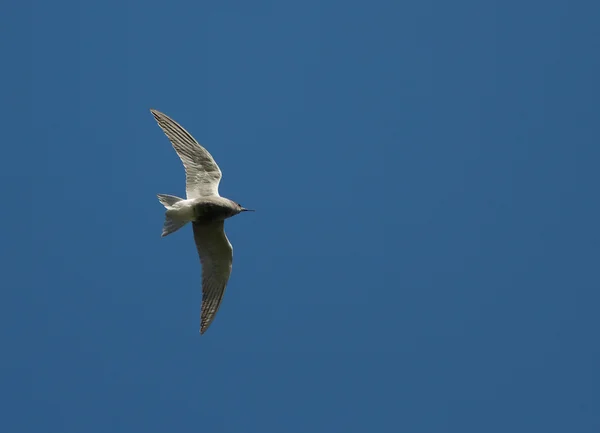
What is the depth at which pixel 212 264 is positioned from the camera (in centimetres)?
1605

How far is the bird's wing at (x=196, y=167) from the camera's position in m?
16.0

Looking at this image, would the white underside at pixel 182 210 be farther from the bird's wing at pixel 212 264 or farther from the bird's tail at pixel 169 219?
the bird's wing at pixel 212 264

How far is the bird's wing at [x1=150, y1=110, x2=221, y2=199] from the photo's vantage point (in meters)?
16.0

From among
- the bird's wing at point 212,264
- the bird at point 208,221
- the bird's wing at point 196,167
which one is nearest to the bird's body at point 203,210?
the bird at point 208,221

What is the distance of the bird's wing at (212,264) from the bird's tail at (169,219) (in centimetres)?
69

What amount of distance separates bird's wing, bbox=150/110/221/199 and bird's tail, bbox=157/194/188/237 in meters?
0.82

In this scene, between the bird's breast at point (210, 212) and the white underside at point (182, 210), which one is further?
the bird's breast at point (210, 212)

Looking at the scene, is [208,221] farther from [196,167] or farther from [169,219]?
[196,167]

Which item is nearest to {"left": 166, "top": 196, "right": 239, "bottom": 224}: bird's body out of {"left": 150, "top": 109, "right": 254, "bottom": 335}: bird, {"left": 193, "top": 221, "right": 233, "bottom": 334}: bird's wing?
{"left": 150, "top": 109, "right": 254, "bottom": 335}: bird

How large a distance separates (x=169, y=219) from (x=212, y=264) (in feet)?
4.80

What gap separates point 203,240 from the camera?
52.3 feet

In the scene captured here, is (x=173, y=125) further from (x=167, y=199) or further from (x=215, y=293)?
(x=215, y=293)

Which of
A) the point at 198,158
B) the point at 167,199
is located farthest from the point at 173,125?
the point at 167,199

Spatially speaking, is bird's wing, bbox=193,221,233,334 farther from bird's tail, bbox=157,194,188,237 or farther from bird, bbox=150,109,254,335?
bird's tail, bbox=157,194,188,237
